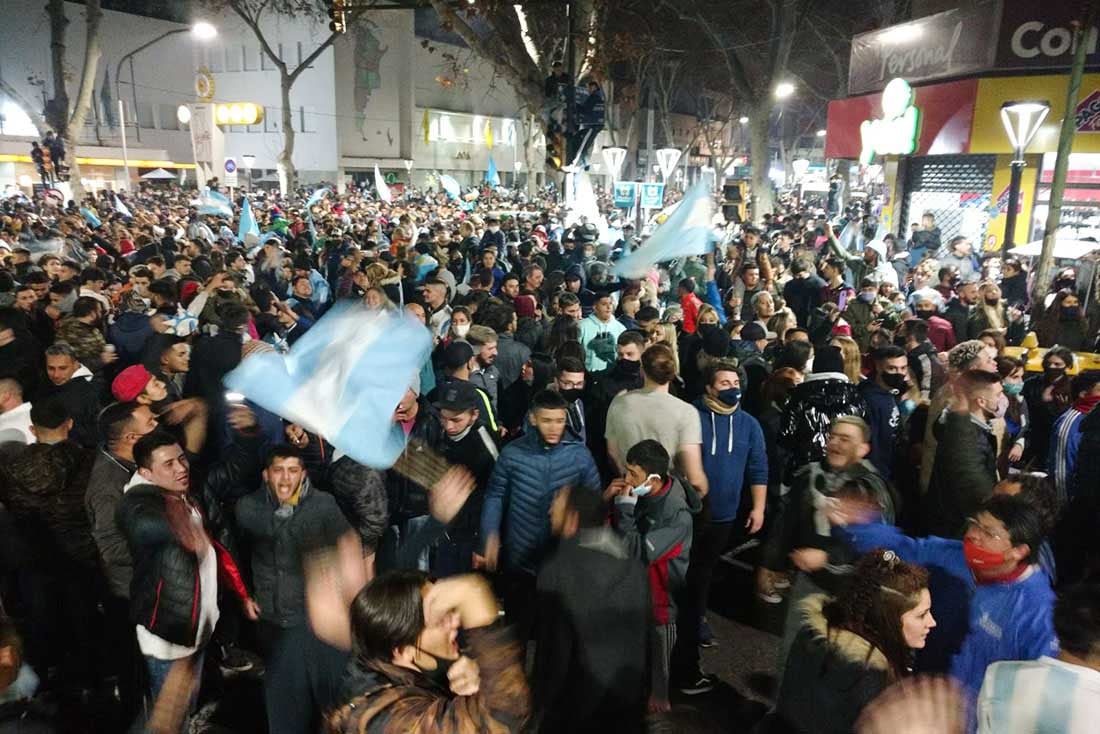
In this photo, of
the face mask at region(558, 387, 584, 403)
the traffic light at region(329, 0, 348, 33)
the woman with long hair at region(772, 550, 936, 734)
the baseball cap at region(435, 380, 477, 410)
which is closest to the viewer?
the woman with long hair at region(772, 550, 936, 734)

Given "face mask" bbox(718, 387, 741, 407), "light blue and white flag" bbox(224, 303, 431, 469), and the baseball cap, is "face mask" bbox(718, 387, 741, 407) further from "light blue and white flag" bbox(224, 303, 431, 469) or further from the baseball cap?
"light blue and white flag" bbox(224, 303, 431, 469)

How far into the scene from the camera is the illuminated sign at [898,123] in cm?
1702

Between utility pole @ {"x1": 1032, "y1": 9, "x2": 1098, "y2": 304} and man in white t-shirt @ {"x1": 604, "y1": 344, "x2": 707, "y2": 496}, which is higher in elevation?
utility pole @ {"x1": 1032, "y1": 9, "x2": 1098, "y2": 304}

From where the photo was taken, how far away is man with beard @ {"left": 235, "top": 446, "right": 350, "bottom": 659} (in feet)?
11.8

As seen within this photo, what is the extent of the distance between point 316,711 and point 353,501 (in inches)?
39.1

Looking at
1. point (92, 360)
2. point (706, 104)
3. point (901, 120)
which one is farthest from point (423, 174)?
point (92, 360)

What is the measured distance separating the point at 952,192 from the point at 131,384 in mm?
17741

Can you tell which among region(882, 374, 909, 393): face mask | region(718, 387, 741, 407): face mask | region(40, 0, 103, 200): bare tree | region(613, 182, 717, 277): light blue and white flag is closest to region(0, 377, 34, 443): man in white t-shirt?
region(718, 387, 741, 407): face mask

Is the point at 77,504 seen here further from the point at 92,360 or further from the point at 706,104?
the point at 706,104

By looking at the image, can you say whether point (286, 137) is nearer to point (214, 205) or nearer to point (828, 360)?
point (214, 205)

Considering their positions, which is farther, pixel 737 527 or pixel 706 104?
pixel 706 104

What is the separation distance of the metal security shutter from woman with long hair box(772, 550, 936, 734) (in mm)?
16219

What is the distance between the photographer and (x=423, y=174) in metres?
54.9

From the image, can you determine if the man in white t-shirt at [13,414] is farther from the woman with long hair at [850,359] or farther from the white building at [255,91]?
the white building at [255,91]
